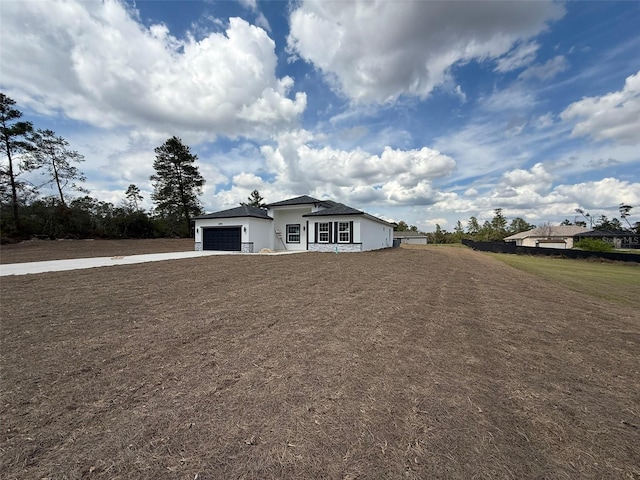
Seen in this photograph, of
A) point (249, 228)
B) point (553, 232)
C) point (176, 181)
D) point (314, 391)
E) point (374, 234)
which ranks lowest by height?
point (314, 391)

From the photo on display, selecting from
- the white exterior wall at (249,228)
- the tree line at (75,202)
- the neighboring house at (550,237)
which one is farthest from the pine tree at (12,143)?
the neighboring house at (550,237)

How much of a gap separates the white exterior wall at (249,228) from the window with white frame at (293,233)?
4.56 ft

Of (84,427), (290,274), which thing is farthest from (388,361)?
(290,274)

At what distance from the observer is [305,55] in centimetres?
1378

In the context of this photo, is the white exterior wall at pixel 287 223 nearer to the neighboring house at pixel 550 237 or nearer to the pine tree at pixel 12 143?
the pine tree at pixel 12 143

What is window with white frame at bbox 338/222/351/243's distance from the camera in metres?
19.1

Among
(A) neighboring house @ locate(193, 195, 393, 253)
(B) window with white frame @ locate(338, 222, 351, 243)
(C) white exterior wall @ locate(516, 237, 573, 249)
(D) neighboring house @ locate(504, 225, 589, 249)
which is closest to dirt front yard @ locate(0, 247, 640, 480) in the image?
(B) window with white frame @ locate(338, 222, 351, 243)

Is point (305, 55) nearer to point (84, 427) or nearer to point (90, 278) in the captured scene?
point (90, 278)

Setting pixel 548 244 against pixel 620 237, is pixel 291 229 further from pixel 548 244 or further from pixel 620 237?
pixel 620 237

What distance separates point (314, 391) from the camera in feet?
8.92

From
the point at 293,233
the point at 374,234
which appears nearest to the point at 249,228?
the point at 293,233

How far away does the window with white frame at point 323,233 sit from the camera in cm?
1966

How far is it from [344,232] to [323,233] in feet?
5.12

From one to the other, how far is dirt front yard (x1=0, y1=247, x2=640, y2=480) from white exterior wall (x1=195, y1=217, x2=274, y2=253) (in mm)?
13835
